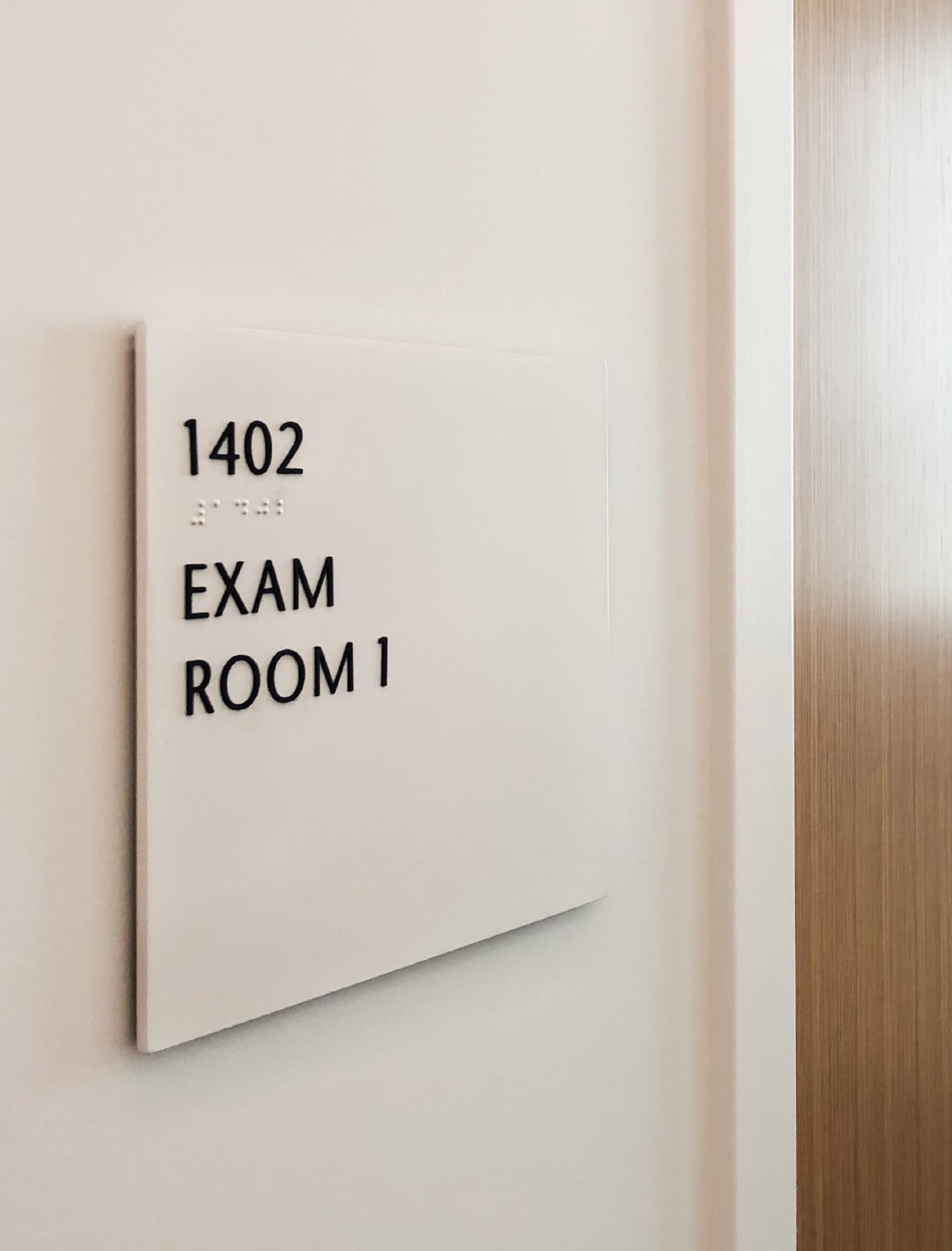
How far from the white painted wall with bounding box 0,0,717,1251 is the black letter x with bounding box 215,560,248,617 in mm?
49

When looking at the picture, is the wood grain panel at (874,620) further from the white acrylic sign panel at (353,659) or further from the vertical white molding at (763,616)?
the white acrylic sign panel at (353,659)

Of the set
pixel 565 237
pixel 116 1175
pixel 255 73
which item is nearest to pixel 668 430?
pixel 565 237

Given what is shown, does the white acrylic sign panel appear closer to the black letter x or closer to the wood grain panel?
the black letter x

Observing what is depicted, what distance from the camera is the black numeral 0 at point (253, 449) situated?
0.62 metres

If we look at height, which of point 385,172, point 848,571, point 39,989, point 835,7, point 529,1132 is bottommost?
point 529,1132

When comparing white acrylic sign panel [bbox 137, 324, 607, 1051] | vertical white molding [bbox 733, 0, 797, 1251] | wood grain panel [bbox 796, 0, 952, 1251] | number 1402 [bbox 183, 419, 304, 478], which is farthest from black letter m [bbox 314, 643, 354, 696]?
wood grain panel [bbox 796, 0, 952, 1251]

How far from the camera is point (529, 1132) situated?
83 centimetres

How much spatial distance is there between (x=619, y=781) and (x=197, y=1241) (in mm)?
433

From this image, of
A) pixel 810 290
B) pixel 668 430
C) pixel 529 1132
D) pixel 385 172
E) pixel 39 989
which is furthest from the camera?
pixel 810 290

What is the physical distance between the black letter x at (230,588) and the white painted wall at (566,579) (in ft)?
0.16

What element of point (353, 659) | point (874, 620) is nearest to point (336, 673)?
point (353, 659)

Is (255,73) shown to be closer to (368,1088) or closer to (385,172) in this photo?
(385,172)

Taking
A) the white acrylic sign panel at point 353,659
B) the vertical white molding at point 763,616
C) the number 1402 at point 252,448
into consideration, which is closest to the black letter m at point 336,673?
the white acrylic sign panel at point 353,659

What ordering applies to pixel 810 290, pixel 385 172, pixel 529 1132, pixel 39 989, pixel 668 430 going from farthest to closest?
pixel 810 290, pixel 668 430, pixel 529 1132, pixel 385 172, pixel 39 989
